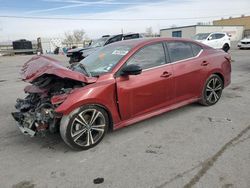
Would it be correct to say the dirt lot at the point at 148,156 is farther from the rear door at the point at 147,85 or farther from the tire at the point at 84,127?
the rear door at the point at 147,85

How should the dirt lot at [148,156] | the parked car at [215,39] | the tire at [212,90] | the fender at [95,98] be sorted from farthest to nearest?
the parked car at [215,39] → the tire at [212,90] → the fender at [95,98] → the dirt lot at [148,156]

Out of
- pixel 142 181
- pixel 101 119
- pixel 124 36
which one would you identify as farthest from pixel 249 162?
pixel 124 36

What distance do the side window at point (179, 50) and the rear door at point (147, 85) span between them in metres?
A: 0.20

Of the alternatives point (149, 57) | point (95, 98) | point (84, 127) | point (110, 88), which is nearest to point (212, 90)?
point (149, 57)

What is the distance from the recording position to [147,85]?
405 cm

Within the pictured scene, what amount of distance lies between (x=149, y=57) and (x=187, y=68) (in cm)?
85

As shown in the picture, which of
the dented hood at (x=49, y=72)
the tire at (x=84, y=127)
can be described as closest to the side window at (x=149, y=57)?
the dented hood at (x=49, y=72)

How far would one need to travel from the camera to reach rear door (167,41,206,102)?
452 centimetres

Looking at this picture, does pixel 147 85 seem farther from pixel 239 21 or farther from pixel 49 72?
pixel 239 21

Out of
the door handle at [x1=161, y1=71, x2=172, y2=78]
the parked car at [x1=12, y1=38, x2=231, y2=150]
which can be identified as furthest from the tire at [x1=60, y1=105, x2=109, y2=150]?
the door handle at [x1=161, y1=71, x2=172, y2=78]

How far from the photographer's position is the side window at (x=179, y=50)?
179 inches

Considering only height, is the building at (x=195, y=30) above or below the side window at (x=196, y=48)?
above

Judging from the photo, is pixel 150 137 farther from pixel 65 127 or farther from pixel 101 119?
pixel 65 127

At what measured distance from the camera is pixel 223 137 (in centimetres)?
380
